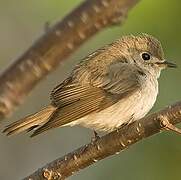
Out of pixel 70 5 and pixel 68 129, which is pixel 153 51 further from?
pixel 68 129

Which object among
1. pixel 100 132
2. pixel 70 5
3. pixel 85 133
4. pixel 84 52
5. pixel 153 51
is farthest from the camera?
pixel 85 133

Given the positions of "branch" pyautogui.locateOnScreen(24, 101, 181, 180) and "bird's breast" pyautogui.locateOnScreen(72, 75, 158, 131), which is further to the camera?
"bird's breast" pyautogui.locateOnScreen(72, 75, 158, 131)

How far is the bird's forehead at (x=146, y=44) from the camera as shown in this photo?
19.3ft

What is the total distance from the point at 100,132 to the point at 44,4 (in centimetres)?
268

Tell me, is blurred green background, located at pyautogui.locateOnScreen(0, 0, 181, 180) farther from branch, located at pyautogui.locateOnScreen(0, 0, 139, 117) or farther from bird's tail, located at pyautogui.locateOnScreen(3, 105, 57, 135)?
branch, located at pyautogui.locateOnScreen(0, 0, 139, 117)

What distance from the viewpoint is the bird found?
5.02m

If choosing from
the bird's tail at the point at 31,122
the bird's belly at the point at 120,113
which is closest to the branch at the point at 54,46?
the bird's tail at the point at 31,122

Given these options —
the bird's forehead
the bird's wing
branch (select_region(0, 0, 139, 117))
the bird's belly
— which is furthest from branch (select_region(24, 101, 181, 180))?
the bird's forehead

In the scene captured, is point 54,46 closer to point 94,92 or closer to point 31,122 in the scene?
point 31,122

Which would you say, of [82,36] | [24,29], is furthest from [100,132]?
[24,29]

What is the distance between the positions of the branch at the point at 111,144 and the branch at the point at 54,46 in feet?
1.90

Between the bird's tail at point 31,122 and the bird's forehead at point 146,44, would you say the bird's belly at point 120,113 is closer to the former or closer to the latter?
the bird's tail at point 31,122

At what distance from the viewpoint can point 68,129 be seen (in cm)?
998

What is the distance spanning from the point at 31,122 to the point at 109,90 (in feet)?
2.97
